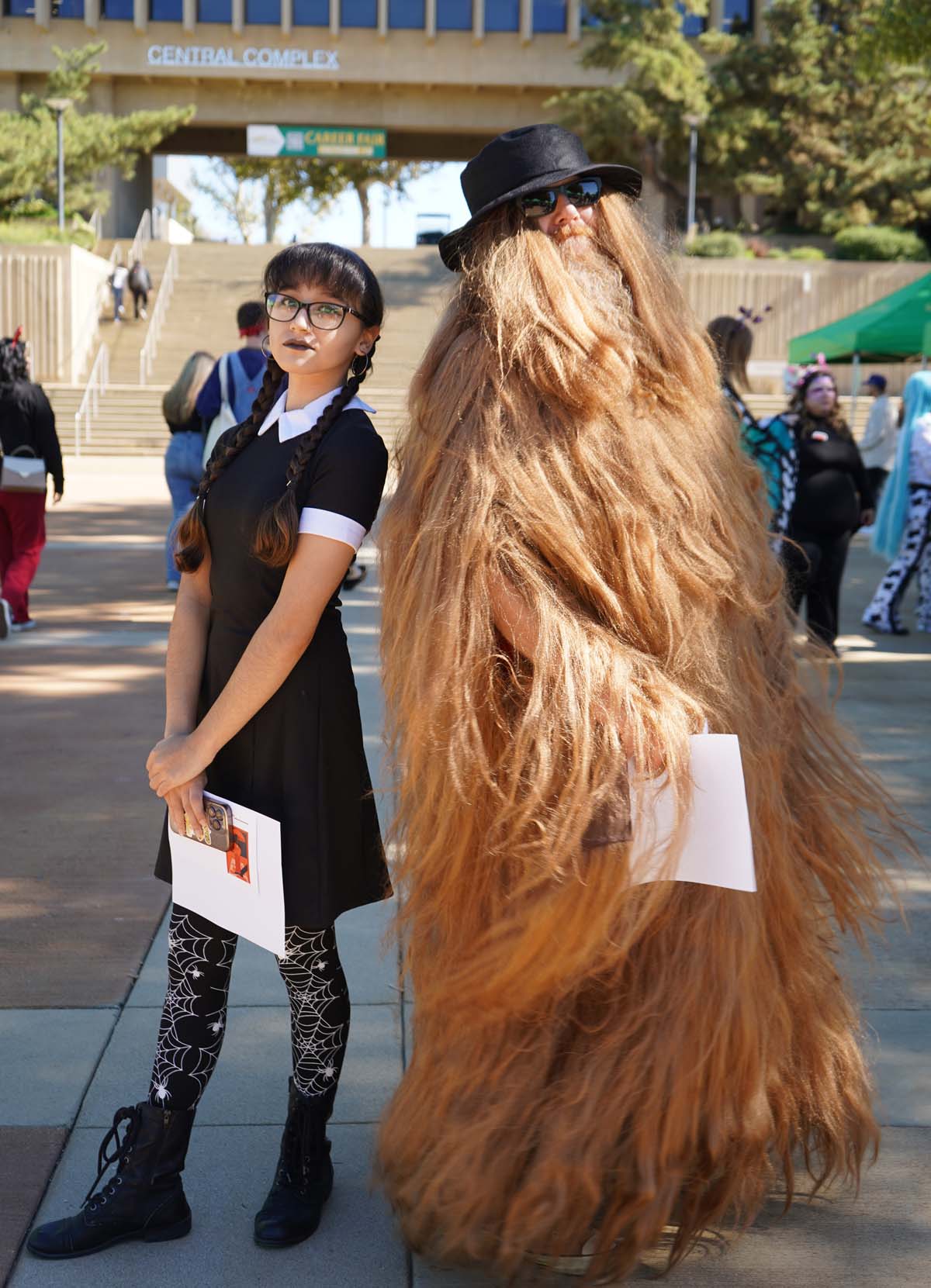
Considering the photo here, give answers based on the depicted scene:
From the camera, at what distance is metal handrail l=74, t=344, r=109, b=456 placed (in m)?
26.6

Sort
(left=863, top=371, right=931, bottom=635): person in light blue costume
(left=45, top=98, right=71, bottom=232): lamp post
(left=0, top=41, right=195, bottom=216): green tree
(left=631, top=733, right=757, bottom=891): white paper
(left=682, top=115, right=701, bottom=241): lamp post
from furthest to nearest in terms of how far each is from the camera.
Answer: (left=0, top=41, right=195, bottom=216): green tree → (left=682, top=115, right=701, bottom=241): lamp post → (left=45, top=98, right=71, bottom=232): lamp post → (left=863, top=371, right=931, bottom=635): person in light blue costume → (left=631, top=733, right=757, bottom=891): white paper

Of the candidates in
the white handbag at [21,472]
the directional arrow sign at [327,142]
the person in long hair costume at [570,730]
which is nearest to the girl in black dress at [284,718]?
the person in long hair costume at [570,730]

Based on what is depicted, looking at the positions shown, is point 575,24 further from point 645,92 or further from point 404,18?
point 645,92

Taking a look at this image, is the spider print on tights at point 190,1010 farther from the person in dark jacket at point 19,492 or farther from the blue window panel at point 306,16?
the blue window panel at point 306,16

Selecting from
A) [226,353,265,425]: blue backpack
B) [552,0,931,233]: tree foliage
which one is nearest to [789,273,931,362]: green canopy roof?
[226,353,265,425]: blue backpack

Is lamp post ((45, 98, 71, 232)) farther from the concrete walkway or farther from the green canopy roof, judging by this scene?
the concrete walkway

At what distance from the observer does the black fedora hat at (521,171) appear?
2.25 meters

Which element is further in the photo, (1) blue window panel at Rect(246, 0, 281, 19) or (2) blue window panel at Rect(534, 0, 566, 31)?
(1) blue window panel at Rect(246, 0, 281, 19)

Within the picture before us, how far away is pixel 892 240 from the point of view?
122ft

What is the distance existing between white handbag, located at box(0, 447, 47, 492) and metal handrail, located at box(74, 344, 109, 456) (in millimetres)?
17904

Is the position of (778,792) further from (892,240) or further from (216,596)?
(892,240)

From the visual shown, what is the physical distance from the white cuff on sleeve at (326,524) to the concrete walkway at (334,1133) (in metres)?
0.49

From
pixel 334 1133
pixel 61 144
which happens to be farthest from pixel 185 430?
pixel 61 144

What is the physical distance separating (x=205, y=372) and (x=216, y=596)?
7.26 meters
